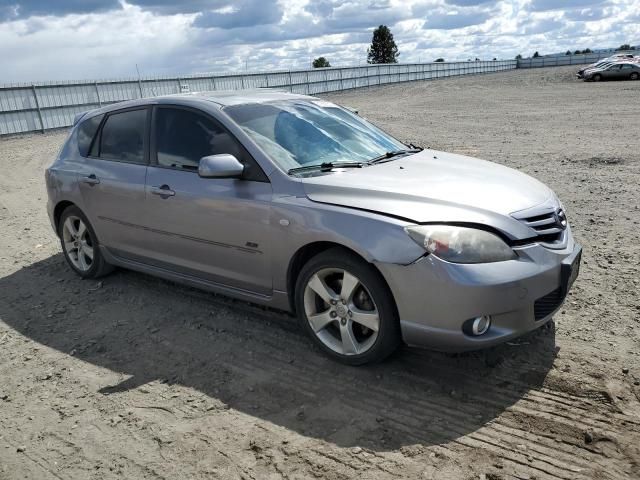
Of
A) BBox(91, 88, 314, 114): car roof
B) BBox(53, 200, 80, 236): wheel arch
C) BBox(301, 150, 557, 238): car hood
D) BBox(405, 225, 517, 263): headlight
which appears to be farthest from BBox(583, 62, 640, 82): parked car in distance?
BBox(405, 225, 517, 263): headlight

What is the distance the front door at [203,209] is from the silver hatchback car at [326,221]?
12 millimetres

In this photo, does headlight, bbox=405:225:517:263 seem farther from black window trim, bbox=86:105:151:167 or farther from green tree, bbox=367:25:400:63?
green tree, bbox=367:25:400:63

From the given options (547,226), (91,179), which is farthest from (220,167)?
(547,226)

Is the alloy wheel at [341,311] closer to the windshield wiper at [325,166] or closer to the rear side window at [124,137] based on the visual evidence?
the windshield wiper at [325,166]

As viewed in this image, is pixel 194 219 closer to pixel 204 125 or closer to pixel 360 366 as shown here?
pixel 204 125

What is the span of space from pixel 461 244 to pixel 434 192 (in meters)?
0.49

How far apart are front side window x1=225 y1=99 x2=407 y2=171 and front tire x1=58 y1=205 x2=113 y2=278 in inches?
86.4

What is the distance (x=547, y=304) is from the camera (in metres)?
3.49

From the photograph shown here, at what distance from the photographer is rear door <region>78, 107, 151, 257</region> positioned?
16.3ft

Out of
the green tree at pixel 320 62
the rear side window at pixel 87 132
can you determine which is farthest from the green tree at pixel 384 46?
the rear side window at pixel 87 132

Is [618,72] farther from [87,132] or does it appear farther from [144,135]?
[144,135]

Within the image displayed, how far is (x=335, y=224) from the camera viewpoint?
361 centimetres

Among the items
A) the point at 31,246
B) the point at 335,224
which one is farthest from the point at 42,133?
the point at 335,224

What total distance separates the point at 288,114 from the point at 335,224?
1.41 m
